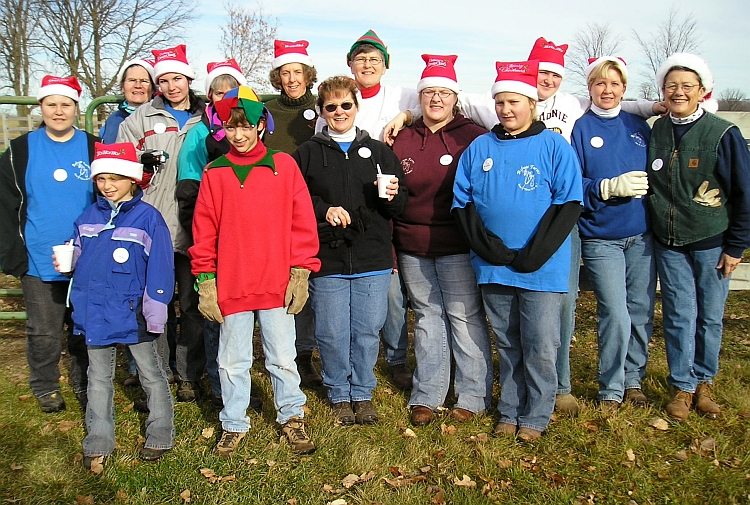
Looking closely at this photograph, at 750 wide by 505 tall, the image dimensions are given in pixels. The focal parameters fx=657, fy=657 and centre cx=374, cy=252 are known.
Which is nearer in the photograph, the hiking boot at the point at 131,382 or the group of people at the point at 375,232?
the group of people at the point at 375,232

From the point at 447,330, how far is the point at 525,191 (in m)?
Result: 1.23

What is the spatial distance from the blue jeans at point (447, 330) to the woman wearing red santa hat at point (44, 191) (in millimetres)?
2330

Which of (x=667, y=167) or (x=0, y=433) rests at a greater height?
(x=667, y=167)

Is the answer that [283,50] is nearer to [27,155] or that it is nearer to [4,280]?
[27,155]

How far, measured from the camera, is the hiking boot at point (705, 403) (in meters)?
4.43

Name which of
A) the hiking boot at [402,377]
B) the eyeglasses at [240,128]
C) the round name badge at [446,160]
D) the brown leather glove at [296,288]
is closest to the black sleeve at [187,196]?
the eyeglasses at [240,128]

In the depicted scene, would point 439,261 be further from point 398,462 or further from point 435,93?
point 398,462

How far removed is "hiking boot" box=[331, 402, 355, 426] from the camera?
4488 mm

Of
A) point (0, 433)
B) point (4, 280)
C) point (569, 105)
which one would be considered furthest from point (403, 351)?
point (4, 280)

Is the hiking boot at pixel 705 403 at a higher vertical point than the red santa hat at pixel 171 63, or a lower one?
lower

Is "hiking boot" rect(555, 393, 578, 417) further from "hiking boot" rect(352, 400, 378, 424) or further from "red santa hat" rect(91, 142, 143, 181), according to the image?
"red santa hat" rect(91, 142, 143, 181)

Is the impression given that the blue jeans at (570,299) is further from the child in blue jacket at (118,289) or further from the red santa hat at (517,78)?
the child in blue jacket at (118,289)

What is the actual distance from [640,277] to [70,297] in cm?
372

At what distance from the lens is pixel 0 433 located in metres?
4.50
